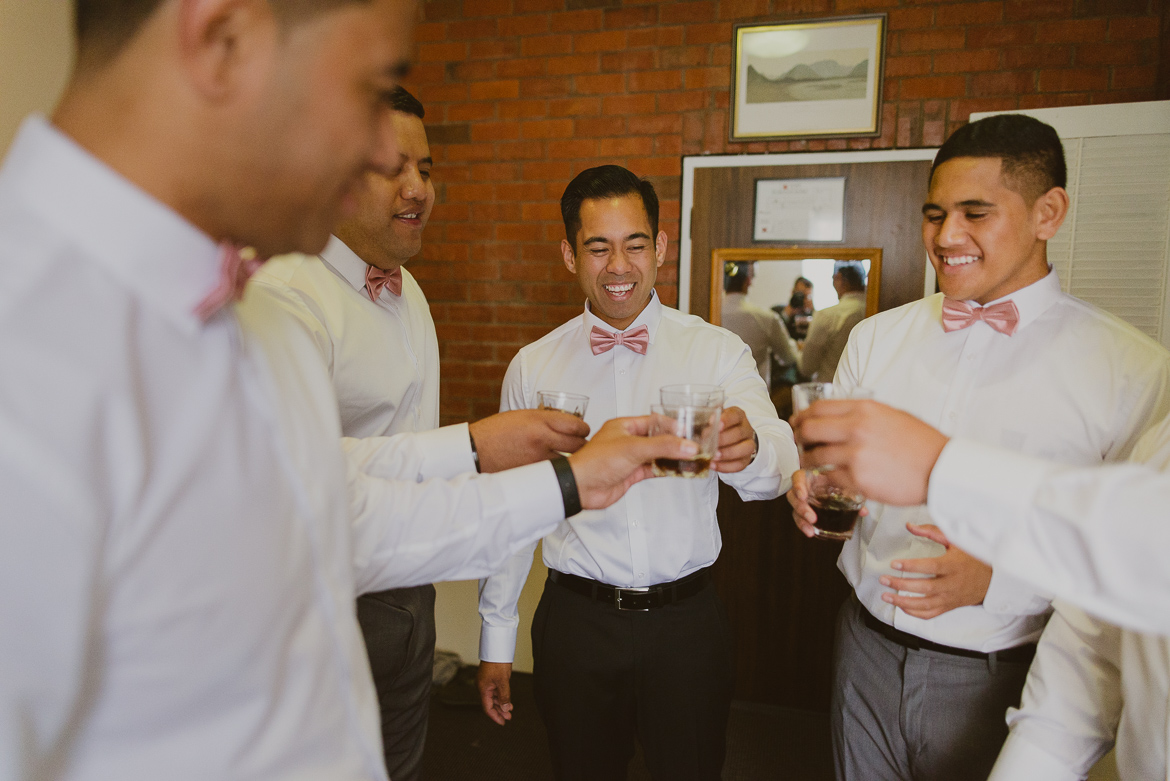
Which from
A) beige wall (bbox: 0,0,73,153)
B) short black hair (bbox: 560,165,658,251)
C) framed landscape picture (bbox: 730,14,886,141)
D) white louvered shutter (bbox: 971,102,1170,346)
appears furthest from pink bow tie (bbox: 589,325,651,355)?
beige wall (bbox: 0,0,73,153)

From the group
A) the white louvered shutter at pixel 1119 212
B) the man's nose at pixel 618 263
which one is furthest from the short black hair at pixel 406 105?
the white louvered shutter at pixel 1119 212

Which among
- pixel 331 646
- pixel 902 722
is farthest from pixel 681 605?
pixel 331 646

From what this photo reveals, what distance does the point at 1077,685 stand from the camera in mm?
1332

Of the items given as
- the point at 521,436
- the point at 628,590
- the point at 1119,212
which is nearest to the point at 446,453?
the point at 521,436

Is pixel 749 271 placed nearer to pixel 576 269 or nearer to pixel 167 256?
pixel 576 269

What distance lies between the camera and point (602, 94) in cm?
366

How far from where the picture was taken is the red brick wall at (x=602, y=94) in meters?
3.13

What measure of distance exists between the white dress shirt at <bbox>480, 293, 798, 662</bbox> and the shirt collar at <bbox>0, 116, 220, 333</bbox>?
5.09 ft

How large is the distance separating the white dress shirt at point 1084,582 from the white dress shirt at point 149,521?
92 cm

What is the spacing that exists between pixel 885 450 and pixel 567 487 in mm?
602

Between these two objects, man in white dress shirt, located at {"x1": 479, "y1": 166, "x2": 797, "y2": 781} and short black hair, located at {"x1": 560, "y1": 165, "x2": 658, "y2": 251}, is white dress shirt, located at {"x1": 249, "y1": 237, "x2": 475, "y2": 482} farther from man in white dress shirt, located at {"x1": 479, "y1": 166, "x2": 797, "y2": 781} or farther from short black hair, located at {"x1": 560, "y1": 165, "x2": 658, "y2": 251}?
short black hair, located at {"x1": 560, "y1": 165, "x2": 658, "y2": 251}

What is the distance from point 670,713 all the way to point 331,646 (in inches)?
58.3

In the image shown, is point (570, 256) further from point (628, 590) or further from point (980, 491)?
point (980, 491)

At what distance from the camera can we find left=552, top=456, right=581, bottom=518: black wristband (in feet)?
4.56
